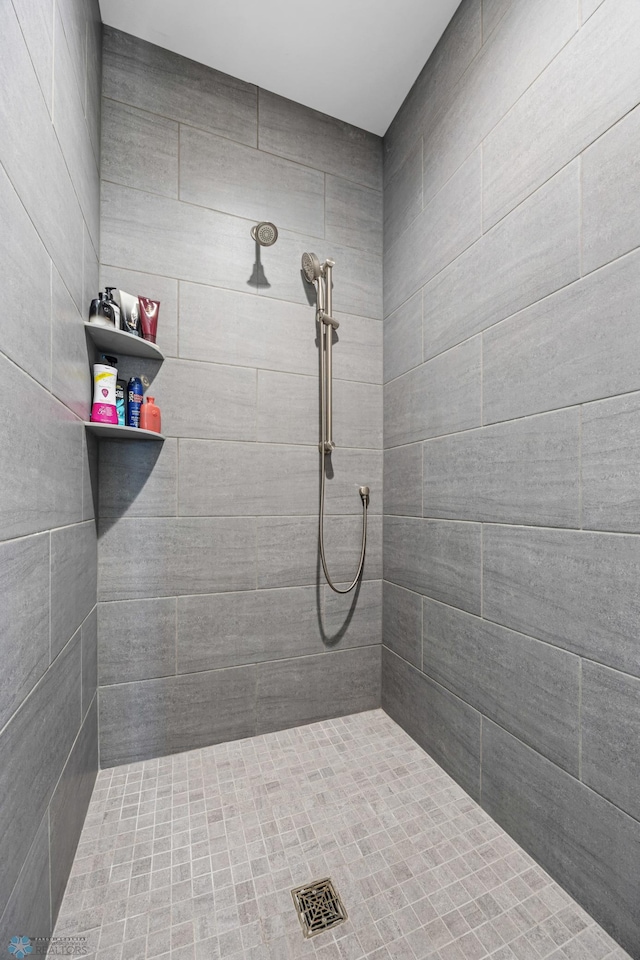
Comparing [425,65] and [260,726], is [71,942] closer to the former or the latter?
[260,726]

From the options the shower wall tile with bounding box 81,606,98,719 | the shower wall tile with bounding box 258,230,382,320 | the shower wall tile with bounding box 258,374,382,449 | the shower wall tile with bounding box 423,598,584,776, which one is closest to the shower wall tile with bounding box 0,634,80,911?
the shower wall tile with bounding box 81,606,98,719

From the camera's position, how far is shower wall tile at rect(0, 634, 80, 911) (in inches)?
25.0

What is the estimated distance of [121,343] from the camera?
1312mm

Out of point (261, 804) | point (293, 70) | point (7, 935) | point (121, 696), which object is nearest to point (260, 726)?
point (261, 804)

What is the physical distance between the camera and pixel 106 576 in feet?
4.57

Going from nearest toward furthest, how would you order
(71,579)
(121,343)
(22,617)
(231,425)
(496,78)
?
(22,617) → (71,579) → (496,78) → (121,343) → (231,425)

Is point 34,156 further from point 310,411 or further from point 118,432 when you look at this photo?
point 310,411

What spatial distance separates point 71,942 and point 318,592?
108 cm

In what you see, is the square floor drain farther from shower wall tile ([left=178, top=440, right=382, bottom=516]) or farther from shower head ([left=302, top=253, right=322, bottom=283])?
shower head ([left=302, top=253, right=322, bottom=283])

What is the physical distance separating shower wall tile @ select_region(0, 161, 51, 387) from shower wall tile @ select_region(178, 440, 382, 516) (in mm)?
670

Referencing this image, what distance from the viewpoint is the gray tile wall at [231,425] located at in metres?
1.42

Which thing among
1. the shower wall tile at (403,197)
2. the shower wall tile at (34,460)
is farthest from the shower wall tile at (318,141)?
the shower wall tile at (34,460)

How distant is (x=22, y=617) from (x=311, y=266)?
1459 millimetres

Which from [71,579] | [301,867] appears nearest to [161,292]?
[71,579]
